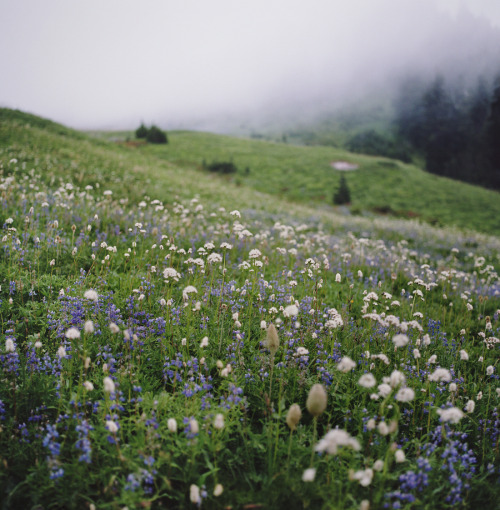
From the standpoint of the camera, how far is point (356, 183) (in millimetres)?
39906

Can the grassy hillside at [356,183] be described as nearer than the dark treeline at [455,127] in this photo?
Yes

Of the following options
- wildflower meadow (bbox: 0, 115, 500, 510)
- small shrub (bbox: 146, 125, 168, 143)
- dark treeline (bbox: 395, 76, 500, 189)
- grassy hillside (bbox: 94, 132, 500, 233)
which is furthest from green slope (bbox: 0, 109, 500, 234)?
dark treeline (bbox: 395, 76, 500, 189)

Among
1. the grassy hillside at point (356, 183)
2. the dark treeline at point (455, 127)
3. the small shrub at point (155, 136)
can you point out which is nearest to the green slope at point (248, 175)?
the grassy hillside at point (356, 183)

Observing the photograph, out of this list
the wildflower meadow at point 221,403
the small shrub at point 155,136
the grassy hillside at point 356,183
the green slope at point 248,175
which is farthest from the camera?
the small shrub at point 155,136

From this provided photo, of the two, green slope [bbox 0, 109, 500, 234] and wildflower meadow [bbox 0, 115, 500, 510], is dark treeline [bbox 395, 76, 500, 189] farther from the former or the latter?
wildflower meadow [bbox 0, 115, 500, 510]

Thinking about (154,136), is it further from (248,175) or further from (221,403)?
(221,403)

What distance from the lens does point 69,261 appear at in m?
5.43

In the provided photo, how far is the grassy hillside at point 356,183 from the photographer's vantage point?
105 ft

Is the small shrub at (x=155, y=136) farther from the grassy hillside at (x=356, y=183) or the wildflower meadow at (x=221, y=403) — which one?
the wildflower meadow at (x=221, y=403)

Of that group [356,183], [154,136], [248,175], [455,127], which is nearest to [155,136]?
[154,136]

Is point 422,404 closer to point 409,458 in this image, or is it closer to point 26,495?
point 409,458

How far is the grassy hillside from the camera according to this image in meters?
32.1

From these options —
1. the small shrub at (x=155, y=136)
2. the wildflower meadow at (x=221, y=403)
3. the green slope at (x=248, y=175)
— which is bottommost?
the wildflower meadow at (x=221, y=403)

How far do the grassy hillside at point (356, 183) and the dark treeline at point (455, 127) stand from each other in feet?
128
